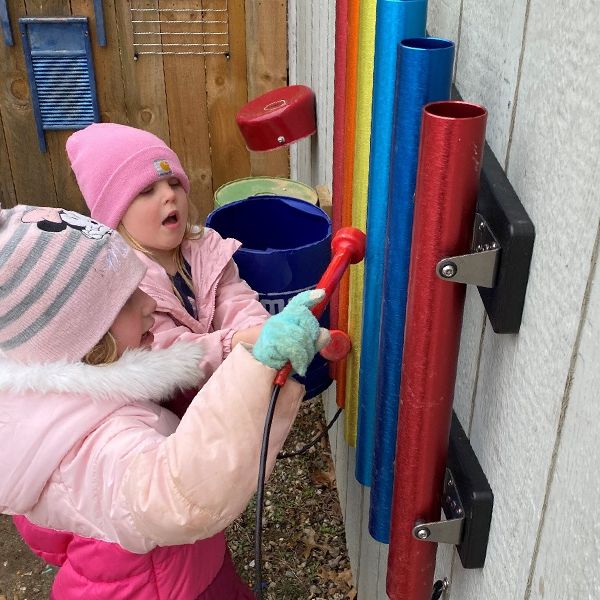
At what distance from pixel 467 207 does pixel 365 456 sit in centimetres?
78

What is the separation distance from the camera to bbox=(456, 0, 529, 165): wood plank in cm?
79

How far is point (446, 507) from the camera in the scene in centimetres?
101

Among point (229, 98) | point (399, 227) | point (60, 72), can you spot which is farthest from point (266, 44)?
point (399, 227)

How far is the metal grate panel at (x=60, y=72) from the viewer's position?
137 inches

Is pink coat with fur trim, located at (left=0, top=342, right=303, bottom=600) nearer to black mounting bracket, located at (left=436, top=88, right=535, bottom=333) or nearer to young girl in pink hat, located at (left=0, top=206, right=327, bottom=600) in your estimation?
young girl in pink hat, located at (left=0, top=206, right=327, bottom=600)

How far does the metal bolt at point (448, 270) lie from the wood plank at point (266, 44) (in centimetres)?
304

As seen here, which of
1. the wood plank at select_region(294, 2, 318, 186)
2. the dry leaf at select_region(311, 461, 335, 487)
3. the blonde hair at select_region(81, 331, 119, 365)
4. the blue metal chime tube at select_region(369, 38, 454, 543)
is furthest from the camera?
the wood plank at select_region(294, 2, 318, 186)

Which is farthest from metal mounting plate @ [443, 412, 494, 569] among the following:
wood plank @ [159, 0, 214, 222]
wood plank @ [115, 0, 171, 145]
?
wood plank @ [115, 0, 171, 145]

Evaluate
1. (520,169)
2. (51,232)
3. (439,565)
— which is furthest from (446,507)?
(51,232)

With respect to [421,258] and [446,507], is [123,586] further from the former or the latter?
[421,258]

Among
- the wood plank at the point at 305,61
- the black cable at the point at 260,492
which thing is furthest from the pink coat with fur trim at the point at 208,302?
the wood plank at the point at 305,61

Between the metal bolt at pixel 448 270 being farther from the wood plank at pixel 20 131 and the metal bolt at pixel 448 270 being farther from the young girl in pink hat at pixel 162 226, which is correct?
the wood plank at pixel 20 131

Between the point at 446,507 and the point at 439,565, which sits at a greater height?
the point at 446,507

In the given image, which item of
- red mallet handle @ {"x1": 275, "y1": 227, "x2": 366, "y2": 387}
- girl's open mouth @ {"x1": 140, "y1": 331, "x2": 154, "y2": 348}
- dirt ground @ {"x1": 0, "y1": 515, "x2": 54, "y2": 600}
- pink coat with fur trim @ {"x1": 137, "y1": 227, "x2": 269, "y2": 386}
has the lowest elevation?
dirt ground @ {"x1": 0, "y1": 515, "x2": 54, "y2": 600}
